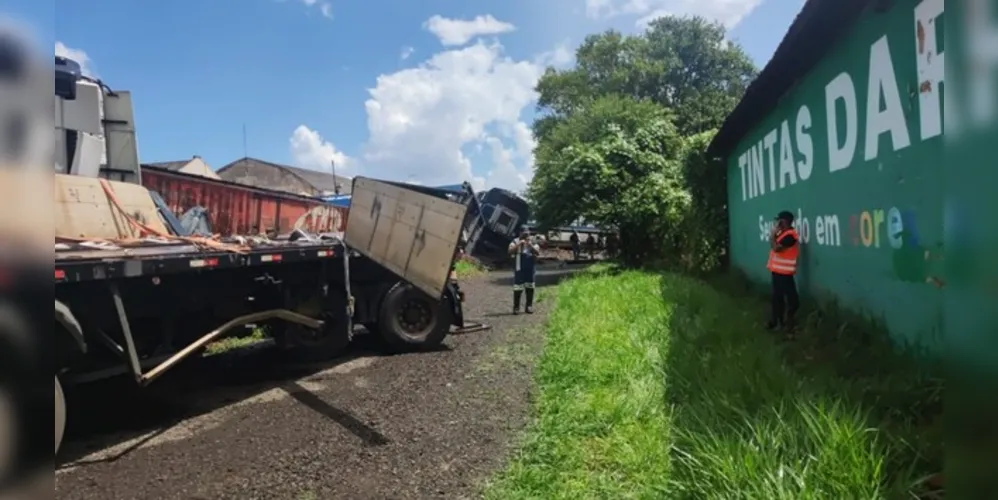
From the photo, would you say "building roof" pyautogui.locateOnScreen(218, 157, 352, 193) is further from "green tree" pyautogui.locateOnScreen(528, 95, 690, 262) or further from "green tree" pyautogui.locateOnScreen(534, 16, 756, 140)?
"green tree" pyautogui.locateOnScreen(528, 95, 690, 262)

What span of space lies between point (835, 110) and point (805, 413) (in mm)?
4444

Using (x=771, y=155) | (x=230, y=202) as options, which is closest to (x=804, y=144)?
(x=771, y=155)

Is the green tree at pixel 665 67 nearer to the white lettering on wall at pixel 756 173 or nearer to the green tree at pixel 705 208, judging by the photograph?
the green tree at pixel 705 208

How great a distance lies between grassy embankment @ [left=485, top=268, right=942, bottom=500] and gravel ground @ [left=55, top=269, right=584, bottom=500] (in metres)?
0.43

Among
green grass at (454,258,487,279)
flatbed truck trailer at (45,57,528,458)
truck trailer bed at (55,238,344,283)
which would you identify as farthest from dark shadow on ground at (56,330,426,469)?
green grass at (454,258,487,279)

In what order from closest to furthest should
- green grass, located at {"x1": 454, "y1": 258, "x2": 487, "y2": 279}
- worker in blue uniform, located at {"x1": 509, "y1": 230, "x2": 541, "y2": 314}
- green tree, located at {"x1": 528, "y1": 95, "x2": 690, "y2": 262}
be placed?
1. worker in blue uniform, located at {"x1": 509, "y1": 230, "x2": 541, "y2": 314}
2. green tree, located at {"x1": 528, "y1": 95, "x2": 690, "y2": 262}
3. green grass, located at {"x1": 454, "y1": 258, "x2": 487, "y2": 279}

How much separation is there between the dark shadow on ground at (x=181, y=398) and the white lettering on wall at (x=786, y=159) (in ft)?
16.7

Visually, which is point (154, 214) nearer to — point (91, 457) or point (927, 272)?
point (91, 457)

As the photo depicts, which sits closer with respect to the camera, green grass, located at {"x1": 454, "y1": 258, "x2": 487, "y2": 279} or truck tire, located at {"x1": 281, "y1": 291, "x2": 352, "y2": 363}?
truck tire, located at {"x1": 281, "y1": 291, "x2": 352, "y2": 363}

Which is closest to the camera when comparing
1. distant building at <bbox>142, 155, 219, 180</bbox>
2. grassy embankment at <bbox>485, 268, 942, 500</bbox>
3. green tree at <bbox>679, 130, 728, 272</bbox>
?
grassy embankment at <bbox>485, 268, 942, 500</bbox>

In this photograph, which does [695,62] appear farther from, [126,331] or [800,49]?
[126,331]

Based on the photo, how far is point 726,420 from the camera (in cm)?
384

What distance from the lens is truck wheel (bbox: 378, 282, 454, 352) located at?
7910 millimetres

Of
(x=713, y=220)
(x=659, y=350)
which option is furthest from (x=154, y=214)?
(x=713, y=220)
